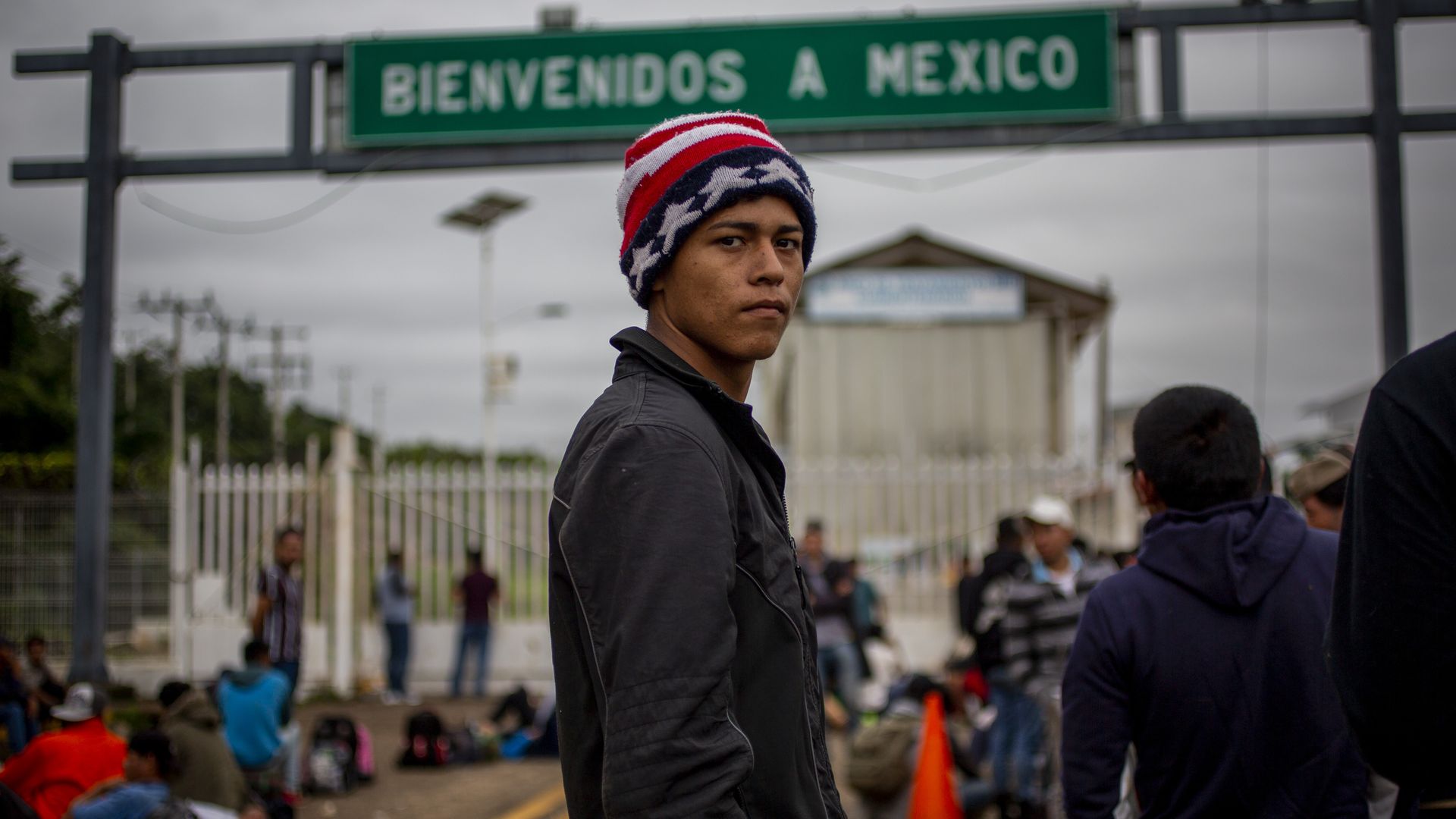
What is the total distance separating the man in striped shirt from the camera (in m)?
6.37

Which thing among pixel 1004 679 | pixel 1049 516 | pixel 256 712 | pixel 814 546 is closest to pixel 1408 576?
pixel 1049 516

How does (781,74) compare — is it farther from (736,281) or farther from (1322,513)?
(736,281)

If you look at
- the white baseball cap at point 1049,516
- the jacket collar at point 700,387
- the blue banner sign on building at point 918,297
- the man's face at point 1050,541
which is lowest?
the man's face at point 1050,541

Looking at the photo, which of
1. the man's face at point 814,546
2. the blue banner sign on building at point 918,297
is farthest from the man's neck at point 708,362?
the blue banner sign on building at point 918,297

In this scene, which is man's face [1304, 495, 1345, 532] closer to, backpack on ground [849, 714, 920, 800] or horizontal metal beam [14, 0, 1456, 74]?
backpack on ground [849, 714, 920, 800]

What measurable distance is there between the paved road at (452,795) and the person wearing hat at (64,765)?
105 inches

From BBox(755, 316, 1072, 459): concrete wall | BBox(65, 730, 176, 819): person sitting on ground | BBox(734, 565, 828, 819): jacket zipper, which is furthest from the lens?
BBox(755, 316, 1072, 459): concrete wall

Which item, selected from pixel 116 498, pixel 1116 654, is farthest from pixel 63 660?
pixel 1116 654

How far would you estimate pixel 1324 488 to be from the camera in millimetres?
3793

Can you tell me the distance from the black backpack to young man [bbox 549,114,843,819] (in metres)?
9.09

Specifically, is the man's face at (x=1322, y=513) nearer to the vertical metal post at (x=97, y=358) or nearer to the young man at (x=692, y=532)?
the young man at (x=692, y=532)

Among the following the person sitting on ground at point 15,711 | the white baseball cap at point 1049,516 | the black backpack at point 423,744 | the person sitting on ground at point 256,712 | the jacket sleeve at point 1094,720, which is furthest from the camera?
the black backpack at point 423,744

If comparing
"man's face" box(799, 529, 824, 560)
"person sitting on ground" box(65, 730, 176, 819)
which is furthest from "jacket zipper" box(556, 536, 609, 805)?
"man's face" box(799, 529, 824, 560)

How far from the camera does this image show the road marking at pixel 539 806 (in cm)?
808
